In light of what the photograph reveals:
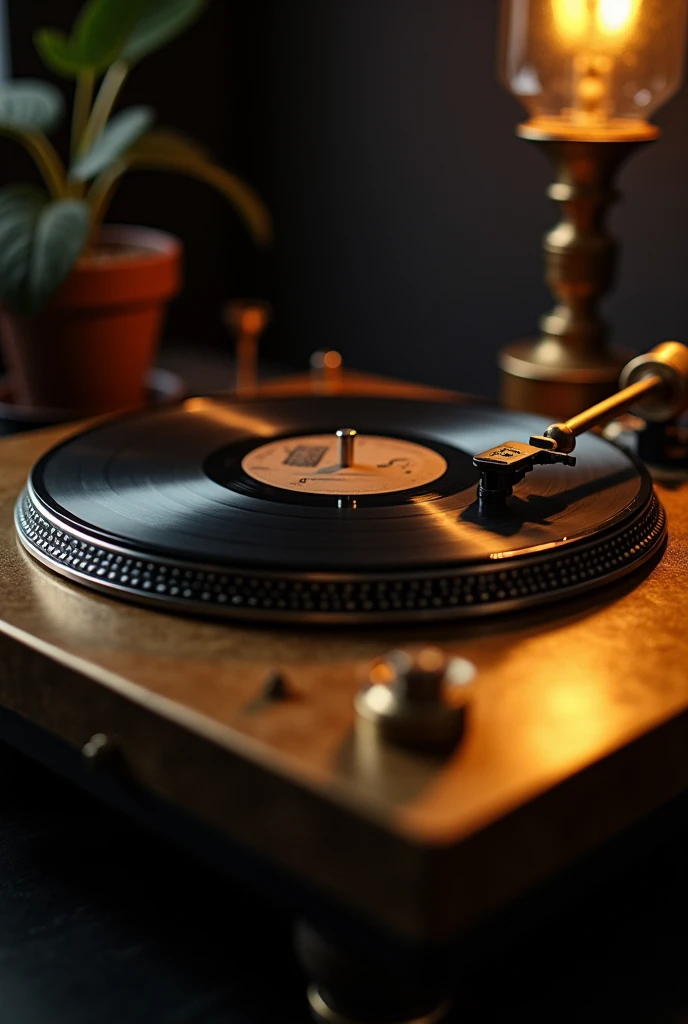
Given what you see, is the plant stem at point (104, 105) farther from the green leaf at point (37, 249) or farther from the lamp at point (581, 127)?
the lamp at point (581, 127)

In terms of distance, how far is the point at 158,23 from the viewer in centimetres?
121

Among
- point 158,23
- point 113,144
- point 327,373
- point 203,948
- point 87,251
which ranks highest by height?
point 158,23

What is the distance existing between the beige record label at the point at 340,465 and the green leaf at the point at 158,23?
20.0 inches

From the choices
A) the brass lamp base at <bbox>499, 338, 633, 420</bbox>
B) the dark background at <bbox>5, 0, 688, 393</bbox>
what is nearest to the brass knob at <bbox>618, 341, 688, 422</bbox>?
the brass lamp base at <bbox>499, 338, 633, 420</bbox>

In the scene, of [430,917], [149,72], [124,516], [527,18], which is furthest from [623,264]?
[430,917]

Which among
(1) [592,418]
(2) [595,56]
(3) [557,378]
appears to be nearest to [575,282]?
(3) [557,378]

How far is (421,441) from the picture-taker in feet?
3.02

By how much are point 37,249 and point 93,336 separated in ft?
0.43

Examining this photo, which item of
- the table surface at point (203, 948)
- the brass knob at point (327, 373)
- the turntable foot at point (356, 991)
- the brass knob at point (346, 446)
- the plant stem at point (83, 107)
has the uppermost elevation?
Result: the plant stem at point (83, 107)

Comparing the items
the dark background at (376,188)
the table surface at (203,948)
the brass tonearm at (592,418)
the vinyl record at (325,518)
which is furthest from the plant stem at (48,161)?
the table surface at (203,948)

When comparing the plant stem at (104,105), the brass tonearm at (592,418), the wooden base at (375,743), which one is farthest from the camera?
the plant stem at (104,105)

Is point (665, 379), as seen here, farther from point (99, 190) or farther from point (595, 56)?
point (99, 190)

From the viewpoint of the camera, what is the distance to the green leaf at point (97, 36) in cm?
119

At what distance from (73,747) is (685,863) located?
38 cm
